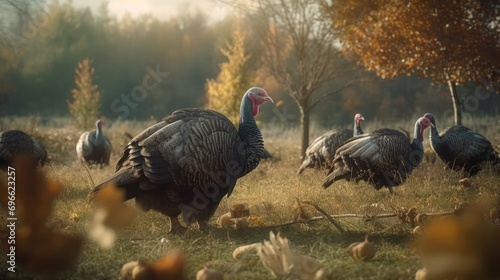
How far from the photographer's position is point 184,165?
15.4 ft

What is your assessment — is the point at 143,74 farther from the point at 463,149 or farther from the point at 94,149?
the point at 463,149

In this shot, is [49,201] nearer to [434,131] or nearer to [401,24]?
[434,131]

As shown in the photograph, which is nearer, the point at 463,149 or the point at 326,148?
the point at 463,149

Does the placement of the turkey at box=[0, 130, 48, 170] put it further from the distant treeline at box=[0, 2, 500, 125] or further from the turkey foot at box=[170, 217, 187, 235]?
the distant treeline at box=[0, 2, 500, 125]

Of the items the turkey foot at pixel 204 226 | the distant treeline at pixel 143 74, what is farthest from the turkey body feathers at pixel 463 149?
the distant treeline at pixel 143 74

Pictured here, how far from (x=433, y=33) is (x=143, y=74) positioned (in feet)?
118

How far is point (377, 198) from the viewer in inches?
272

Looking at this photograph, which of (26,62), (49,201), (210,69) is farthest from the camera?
(210,69)

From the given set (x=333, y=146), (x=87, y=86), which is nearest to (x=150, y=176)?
(x=333, y=146)

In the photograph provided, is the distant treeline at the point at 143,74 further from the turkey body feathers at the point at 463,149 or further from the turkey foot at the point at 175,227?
the turkey foot at the point at 175,227

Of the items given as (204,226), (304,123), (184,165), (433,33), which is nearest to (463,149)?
(433,33)

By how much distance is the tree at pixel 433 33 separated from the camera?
445 inches

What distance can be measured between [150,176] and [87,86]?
71.9ft

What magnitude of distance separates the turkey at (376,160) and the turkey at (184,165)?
2390 mm
